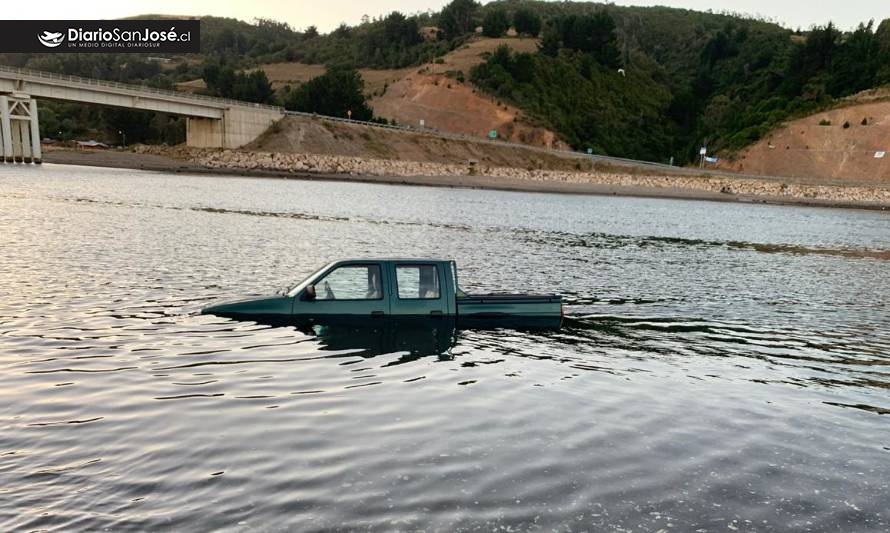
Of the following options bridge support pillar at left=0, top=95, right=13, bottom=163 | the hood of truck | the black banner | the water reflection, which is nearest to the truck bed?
→ the water reflection

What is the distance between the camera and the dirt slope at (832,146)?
396ft

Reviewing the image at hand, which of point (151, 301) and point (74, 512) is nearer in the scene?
point (74, 512)

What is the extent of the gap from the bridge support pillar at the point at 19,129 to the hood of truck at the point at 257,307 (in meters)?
92.8

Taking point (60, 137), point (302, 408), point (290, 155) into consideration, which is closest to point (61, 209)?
point (302, 408)

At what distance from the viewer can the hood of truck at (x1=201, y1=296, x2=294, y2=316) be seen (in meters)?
18.4

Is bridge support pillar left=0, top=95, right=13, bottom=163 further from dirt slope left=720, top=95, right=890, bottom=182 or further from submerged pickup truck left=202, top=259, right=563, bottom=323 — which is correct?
dirt slope left=720, top=95, right=890, bottom=182

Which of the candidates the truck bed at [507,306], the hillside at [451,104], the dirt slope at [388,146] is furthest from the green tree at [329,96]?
the truck bed at [507,306]

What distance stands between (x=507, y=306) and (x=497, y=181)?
336ft

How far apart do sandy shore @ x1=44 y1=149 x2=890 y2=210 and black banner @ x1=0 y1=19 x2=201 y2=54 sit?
16.3 meters

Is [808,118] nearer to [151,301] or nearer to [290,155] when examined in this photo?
[290,155]

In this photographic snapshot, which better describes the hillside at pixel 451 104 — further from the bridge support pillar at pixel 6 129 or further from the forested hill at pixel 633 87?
the bridge support pillar at pixel 6 129

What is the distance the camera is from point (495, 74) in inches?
6038

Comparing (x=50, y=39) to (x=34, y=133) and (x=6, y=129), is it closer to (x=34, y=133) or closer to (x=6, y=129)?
(x=34, y=133)

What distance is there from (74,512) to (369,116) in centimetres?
13736
